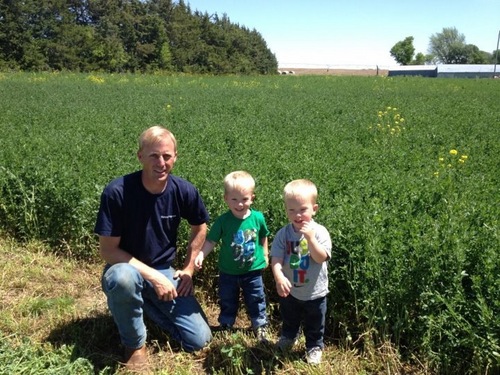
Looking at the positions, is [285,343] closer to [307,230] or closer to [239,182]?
[307,230]

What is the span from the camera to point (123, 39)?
62.8 meters

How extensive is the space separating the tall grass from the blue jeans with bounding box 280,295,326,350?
0.25 meters

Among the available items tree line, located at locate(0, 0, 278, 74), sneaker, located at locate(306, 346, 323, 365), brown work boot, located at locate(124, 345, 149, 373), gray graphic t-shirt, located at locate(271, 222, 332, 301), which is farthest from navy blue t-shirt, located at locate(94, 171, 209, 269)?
tree line, located at locate(0, 0, 278, 74)

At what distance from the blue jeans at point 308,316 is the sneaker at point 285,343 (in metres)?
0.09

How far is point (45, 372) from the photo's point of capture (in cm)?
313

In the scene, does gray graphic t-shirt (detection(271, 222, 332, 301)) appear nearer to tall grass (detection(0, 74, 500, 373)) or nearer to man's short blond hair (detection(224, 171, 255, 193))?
tall grass (detection(0, 74, 500, 373))

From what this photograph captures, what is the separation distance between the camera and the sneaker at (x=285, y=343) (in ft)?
11.3

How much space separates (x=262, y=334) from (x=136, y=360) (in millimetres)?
940

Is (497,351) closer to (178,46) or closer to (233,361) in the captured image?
(233,361)

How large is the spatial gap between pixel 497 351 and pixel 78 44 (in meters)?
61.0

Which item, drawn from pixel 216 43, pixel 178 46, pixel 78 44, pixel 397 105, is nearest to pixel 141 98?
pixel 397 105

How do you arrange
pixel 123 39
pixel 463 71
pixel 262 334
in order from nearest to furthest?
1. pixel 262 334
2. pixel 123 39
3. pixel 463 71

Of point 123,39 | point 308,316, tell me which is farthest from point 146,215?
point 123,39

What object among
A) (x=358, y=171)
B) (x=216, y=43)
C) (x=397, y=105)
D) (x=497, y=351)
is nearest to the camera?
(x=497, y=351)
